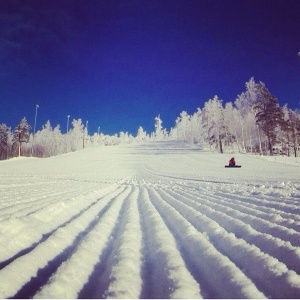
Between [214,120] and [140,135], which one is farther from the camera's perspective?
[140,135]

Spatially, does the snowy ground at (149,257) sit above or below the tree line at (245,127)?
below

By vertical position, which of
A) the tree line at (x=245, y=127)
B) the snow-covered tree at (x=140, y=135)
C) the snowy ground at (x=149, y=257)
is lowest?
the snowy ground at (x=149, y=257)

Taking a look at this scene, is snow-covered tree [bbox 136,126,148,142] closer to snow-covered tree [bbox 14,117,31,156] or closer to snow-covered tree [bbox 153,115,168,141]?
snow-covered tree [bbox 153,115,168,141]

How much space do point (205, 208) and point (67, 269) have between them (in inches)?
146

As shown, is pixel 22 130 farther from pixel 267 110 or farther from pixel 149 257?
pixel 149 257

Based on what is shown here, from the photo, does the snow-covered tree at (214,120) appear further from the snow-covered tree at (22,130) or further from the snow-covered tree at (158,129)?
the snow-covered tree at (158,129)

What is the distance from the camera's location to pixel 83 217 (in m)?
4.86

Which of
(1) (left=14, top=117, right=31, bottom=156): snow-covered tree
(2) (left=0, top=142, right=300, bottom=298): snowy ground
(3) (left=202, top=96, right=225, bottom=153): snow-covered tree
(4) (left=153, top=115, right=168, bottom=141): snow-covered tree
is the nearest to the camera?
(2) (left=0, top=142, right=300, bottom=298): snowy ground

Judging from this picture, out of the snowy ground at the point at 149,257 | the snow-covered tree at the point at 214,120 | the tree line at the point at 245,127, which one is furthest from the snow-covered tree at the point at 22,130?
the snowy ground at the point at 149,257

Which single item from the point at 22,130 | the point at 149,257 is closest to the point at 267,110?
the point at 149,257

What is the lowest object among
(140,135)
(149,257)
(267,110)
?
(149,257)

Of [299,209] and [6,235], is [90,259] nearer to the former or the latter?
[6,235]

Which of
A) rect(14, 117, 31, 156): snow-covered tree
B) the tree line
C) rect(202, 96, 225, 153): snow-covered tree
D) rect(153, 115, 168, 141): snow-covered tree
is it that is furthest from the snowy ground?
rect(153, 115, 168, 141): snow-covered tree

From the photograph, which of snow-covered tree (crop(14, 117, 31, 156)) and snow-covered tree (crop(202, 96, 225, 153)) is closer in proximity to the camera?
snow-covered tree (crop(202, 96, 225, 153))
